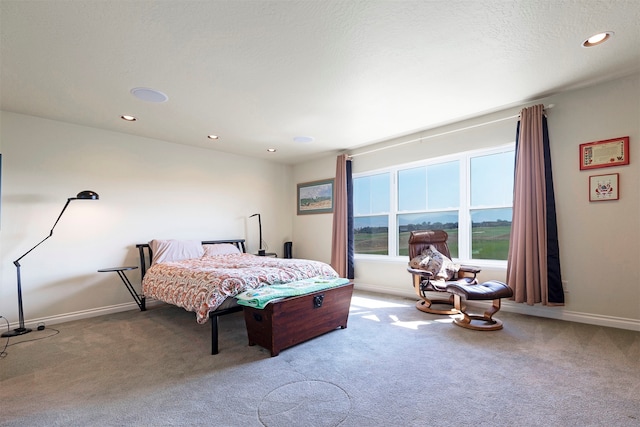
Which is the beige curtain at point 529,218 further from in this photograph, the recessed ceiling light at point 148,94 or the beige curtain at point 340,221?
the recessed ceiling light at point 148,94

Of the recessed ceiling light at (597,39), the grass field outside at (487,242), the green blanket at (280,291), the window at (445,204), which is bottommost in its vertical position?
the green blanket at (280,291)

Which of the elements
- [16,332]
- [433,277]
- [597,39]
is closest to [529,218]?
[433,277]

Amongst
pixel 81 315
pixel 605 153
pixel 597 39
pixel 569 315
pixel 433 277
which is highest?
pixel 597 39

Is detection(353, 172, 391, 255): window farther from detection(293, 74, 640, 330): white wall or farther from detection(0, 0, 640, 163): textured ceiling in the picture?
detection(293, 74, 640, 330): white wall

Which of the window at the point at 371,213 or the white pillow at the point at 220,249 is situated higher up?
the window at the point at 371,213

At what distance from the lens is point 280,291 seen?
2635 mm

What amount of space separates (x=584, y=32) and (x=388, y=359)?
2.93 meters

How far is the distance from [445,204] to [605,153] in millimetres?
1775

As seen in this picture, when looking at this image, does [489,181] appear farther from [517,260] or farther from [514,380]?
[514,380]

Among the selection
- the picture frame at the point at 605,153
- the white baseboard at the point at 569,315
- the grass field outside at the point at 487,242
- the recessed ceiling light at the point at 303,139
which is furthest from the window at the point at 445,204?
the recessed ceiling light at the point at 303,139

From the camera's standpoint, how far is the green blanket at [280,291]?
8.13 feet

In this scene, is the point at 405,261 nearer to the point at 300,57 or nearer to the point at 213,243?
the point at 213,243

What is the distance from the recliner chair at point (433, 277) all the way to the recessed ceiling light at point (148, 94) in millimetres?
3496

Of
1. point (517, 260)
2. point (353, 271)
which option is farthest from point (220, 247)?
point (517, 260)
